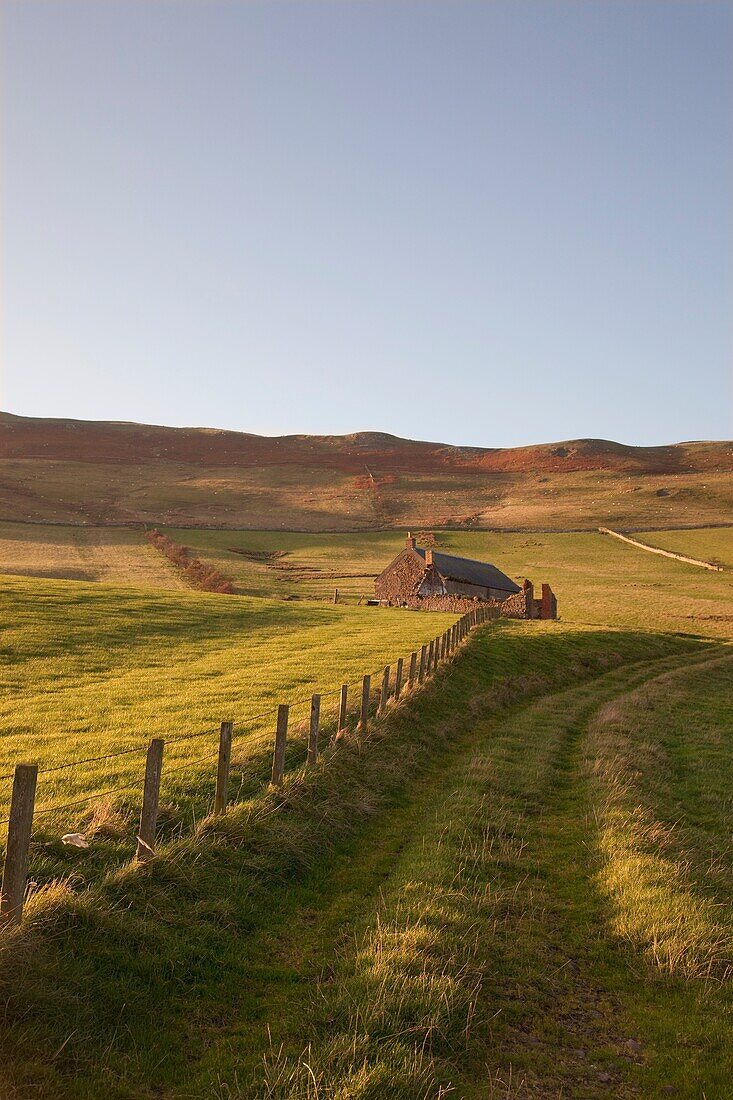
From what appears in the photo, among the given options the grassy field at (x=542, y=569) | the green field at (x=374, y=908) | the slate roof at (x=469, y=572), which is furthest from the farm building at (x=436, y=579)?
the green field at (x=374, y=908)

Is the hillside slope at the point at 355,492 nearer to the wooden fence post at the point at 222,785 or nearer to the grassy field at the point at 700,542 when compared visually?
the grassy field at the point at 700,542

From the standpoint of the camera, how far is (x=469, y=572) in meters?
66.4

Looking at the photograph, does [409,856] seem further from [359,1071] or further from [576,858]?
[359,1071]

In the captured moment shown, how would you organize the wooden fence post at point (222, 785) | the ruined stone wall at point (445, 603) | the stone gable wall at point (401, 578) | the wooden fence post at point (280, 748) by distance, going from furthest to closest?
1. the stone gable wall at point (401, 578)
2. the ruined stone wall at point (445, 603)
3. the wooden fence post at point (280, 748)
4. the wooden fence post at point (222, 785)

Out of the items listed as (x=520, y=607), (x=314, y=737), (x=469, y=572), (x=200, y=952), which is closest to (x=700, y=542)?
(x=469, y=572)

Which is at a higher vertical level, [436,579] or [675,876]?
[675,876]

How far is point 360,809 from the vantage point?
1380 cm

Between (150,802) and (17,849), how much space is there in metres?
2.30

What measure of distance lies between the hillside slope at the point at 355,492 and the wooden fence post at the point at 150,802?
10385cm

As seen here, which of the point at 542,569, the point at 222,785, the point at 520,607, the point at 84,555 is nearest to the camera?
the point at 222,785

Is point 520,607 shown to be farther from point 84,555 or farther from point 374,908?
point 374,908

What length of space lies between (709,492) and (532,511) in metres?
35.0

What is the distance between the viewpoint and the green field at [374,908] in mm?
6879

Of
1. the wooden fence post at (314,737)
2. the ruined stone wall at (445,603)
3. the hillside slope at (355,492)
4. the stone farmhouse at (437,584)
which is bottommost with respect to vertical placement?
the ruined stone wall at (445,603)
